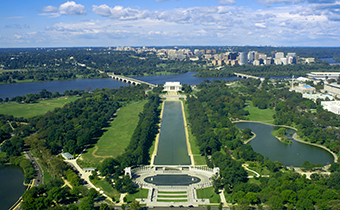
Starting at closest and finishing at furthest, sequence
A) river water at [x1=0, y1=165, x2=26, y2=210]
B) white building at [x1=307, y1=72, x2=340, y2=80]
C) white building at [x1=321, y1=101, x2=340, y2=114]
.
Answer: river water at [x1=0, y1=165, x2=26, y2=210] < white building at [x1=321, y1=101, x2=340, y2=114] < white building at [x1=307, y1=72, x2=340, y2=80]

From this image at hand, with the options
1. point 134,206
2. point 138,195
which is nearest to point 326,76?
point 138,195

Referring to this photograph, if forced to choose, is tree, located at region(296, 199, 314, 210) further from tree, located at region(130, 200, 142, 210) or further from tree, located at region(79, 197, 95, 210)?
tree, located at region(79, 197, 95, 210)

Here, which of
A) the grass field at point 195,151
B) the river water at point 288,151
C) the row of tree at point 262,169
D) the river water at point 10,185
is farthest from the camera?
the river water at point 288,151

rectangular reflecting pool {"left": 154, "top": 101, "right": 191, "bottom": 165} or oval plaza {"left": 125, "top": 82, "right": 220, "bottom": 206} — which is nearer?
oval plaza {"left": 125, "top": 82, "right": 220, "bottom": 206}

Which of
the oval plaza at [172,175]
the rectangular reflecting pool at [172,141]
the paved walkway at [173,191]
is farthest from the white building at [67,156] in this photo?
the rectangular reflecting pool at [172,141]

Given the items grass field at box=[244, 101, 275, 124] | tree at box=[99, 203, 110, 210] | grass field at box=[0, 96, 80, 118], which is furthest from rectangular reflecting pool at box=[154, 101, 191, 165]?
grass field at box=[0, 96, 80, 118]

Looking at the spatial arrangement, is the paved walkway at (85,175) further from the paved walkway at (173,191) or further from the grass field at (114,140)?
the paved walkway at (173,191)

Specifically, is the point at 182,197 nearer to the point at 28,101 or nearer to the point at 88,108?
the point at 88,108
